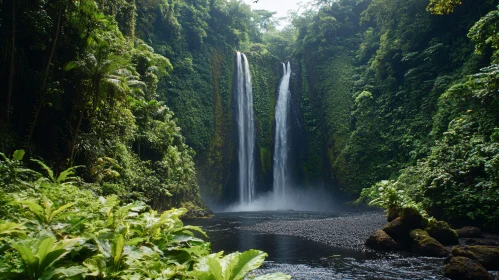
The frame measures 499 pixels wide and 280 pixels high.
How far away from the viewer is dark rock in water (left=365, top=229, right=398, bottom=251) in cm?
773

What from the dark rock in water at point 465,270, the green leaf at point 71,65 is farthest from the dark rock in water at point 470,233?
the green leaf at point 71,65

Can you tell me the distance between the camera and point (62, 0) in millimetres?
8383

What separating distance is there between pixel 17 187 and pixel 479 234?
11069mm

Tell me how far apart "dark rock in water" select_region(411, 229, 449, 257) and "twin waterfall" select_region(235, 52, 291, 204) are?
1764cm

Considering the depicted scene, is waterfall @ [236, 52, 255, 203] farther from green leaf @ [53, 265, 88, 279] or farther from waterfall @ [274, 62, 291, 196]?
green leaf @ [53, 265, 88, 279]

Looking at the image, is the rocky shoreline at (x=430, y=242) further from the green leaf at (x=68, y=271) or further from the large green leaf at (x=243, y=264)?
the green leaf at (x=68, y=271)

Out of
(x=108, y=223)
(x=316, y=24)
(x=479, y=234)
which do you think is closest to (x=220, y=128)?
(x=316, y=24)

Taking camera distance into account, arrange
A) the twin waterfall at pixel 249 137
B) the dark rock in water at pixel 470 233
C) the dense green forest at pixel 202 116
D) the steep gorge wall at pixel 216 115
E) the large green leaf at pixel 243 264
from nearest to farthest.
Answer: the large green leaf at pixel 243 264, the dense green forest at pixel 202 116, the dark rock in water at pixel 470 233, the steep gorge wall at pixel 216 115, the twin waterfall at pixel 249 137

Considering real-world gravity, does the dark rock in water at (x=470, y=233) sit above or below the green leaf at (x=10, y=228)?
below

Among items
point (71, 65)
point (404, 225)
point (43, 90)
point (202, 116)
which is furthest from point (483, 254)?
point (202, 116)

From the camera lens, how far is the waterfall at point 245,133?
24.8m

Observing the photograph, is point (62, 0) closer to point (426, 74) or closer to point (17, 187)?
point (17, 187)

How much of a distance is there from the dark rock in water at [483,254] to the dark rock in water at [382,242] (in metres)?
1.66

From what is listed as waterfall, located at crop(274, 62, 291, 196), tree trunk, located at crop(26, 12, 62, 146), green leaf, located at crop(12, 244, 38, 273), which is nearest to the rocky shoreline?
green leaf, located at crop(12, 244, 38, 273)
